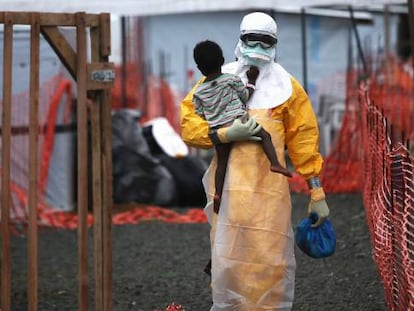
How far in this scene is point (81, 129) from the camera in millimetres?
5965

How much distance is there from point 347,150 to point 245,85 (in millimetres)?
8333

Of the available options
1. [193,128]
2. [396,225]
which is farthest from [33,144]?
[396,225]

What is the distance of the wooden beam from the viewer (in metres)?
5.95

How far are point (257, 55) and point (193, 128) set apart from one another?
1.68 feet

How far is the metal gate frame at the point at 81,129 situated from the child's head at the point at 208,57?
512mm

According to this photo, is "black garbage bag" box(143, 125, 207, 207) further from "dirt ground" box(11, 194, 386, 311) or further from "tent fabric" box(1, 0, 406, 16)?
"tent fabric" box(1, 0, 406, 16)

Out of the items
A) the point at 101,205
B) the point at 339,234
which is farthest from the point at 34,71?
the point at 339,234

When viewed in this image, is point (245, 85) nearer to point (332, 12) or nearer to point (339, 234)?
point (339, 234)

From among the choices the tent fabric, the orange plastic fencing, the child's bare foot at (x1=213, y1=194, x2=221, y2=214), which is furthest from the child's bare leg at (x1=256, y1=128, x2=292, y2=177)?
the orange plastic fencing

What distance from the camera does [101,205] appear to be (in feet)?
20.0

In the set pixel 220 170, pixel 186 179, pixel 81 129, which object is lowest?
pixel 186 179

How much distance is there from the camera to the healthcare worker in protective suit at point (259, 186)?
572cm

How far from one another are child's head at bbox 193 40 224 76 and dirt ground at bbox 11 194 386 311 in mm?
2072

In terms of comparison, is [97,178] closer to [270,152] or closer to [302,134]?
[270,152]
